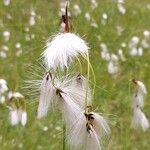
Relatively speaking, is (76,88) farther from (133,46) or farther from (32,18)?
(133,46)

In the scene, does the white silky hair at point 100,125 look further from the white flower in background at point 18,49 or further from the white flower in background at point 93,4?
the white flower in background at point 93,4

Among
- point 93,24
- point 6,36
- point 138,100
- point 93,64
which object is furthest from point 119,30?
point 138,100

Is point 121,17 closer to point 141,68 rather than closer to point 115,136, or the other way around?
point 141,68

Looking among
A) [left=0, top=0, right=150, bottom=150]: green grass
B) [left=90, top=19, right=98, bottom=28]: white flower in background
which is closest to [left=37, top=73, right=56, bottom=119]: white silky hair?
[left=0, top=0, right=150, bottom=150]: green grass

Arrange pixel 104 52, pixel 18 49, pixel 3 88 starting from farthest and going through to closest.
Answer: pixel 104 52 < pixel 18 49 < pixel 3 88

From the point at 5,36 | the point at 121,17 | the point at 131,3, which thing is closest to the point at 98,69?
the point at 5,36

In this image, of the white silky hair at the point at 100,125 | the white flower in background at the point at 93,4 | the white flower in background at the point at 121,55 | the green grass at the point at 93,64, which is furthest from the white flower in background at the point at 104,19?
the white silky hair at the point at 100,125

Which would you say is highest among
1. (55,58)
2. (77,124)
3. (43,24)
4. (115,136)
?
(43,24)
